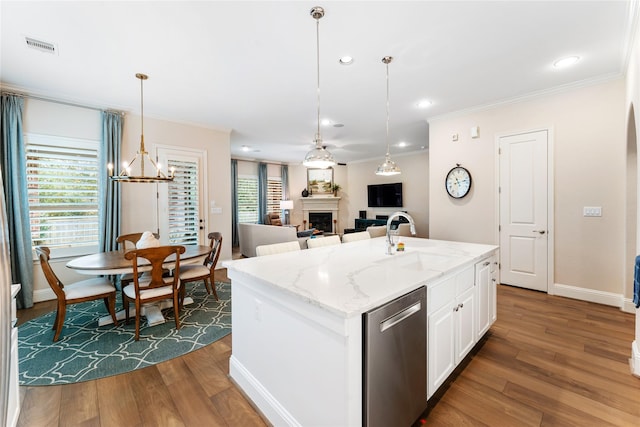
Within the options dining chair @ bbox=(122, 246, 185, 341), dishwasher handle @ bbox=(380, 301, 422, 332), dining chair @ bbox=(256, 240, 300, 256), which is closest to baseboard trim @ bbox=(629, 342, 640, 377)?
dishwasher handle @ bbox=(380, 301, 422, 332)

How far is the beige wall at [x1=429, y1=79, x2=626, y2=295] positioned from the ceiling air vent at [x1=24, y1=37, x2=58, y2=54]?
5.30 metres

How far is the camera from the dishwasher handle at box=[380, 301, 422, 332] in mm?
1362

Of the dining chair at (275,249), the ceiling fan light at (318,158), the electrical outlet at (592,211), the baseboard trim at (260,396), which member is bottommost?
the baseboard trim at (260,396)

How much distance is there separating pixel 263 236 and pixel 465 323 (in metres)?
4.68

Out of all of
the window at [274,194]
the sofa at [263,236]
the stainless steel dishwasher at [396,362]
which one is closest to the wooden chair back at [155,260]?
the stainless steel dishwasher at [396,362]

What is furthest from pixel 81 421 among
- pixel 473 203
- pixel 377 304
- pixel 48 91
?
pixel 473 203

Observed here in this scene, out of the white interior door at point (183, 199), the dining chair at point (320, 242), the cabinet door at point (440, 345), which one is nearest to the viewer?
the cabinet door at point (440, 345)

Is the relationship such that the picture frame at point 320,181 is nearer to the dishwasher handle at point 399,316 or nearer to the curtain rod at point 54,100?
the curtain rod at point 54,100

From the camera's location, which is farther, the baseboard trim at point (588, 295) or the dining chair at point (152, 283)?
the baseboard trim at point (588, 295)

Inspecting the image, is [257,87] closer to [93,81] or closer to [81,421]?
[93,81]

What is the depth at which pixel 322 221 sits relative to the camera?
9.74m

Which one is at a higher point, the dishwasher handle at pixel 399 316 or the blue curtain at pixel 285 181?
the blue curtain at pixel 285 181

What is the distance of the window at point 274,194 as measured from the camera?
9219 mm

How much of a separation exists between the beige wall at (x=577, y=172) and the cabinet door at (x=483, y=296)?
200cm
